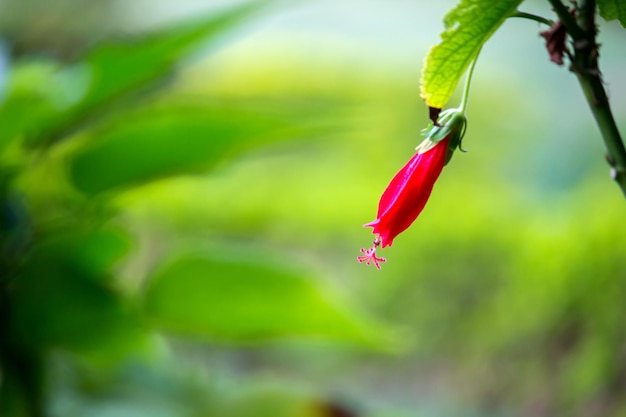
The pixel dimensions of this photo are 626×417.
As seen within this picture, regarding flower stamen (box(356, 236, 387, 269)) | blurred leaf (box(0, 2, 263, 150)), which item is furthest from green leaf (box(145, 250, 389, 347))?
flower stamen (box(356, 236, 387, 269))

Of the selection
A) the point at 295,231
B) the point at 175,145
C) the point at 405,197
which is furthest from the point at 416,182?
the point at 295,231

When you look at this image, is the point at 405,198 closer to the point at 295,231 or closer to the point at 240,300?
the point at 240,300

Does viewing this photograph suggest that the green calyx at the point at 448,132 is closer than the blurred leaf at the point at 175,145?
Yes

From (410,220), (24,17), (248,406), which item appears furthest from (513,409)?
(24,17)

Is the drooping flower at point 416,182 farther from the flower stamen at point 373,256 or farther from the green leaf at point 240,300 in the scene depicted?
the green leaf at point 240,300

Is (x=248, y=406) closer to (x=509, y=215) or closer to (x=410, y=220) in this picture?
(x=410, y=220)

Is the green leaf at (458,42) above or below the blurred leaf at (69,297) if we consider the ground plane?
below

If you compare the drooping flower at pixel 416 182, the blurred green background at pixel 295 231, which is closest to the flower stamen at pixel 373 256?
the drooping flower at pixel 416 182
